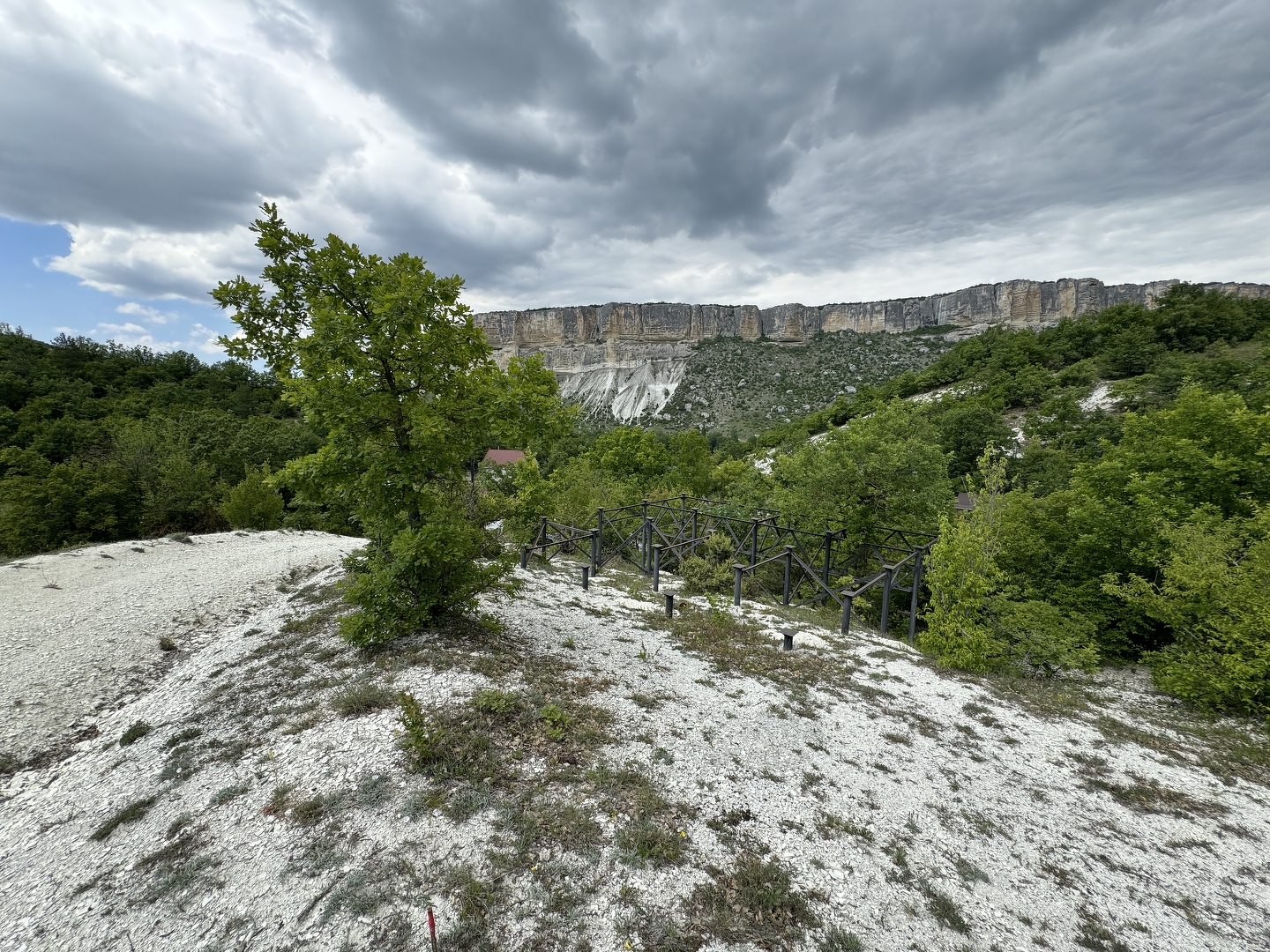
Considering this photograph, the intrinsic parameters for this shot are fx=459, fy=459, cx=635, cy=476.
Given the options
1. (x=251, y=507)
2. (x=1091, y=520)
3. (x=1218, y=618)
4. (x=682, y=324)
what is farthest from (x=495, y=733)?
(x=682, y=324)

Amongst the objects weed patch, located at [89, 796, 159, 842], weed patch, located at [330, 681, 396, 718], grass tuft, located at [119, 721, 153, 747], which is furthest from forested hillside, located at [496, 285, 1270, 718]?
weed patch, located at [89, 796, 159, 842]

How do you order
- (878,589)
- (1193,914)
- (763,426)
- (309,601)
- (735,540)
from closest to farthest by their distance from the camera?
1. (1193,914)
2. (309,601)
3. (878,589)
4. (735,540)
5. (763,426)

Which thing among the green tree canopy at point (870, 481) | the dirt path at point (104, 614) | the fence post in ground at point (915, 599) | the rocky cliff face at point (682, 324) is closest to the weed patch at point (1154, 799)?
the fence post in ground at point (915, 599)

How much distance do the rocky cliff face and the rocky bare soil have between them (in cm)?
7691

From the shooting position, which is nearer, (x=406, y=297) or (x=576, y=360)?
(x=406, y=297)

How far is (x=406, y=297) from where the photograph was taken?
6312 millimetres

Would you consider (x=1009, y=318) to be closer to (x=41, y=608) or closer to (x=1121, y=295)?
(x=1121, y=295)

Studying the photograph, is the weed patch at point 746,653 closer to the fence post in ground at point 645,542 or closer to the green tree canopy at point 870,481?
the fence post in ground at point 645,542

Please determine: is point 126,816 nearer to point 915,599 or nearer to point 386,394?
point 386,394

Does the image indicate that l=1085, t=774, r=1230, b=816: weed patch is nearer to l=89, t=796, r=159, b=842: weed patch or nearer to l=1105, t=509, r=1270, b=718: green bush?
l=1105, t=509, r=1270, b=718: green bush

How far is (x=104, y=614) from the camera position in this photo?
1001 centimetres

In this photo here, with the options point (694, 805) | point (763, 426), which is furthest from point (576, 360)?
point (694, 805)

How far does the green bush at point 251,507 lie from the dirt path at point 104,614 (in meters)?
5.41

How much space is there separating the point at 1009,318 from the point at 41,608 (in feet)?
391
